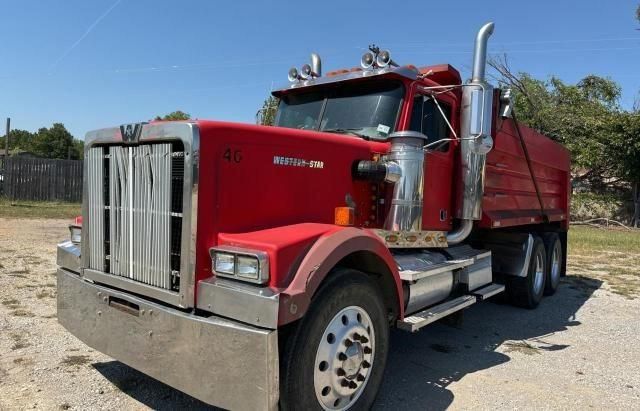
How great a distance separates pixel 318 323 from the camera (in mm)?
3039

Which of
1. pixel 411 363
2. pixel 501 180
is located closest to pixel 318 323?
pixel 411 363

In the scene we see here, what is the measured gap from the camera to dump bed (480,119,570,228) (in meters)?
6.00

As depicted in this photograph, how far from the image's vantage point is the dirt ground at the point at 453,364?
3781 millimetres

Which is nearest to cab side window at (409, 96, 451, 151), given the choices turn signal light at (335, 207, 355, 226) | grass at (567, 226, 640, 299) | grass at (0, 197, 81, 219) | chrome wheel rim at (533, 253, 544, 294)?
turn signal light at (335, 207, 355, 226)

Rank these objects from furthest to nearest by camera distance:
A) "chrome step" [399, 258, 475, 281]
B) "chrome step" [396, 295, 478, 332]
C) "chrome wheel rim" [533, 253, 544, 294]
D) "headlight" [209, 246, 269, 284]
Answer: "chrome wheel rim" [533, 253, 544, 294]
"chrome step" [399, 258, 475, 281]
"chrome step" [396, 295, 478, 332]
"headlight" [209, 246, 269, 284]

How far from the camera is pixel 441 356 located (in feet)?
16.3

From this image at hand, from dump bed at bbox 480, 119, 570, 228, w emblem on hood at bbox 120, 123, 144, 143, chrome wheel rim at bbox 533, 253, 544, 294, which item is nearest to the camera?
w emblem on hood at bbox 120, 123, 144, 143

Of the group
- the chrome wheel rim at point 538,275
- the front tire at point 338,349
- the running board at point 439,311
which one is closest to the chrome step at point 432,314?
the running board at point 439,311

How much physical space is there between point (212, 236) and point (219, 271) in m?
0.25

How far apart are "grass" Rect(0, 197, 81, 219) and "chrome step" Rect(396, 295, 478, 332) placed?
49.8 ft

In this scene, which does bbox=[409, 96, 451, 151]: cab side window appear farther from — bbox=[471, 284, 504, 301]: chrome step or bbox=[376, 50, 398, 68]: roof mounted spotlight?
bbox=[471, 284, 504, 301]: chrome step

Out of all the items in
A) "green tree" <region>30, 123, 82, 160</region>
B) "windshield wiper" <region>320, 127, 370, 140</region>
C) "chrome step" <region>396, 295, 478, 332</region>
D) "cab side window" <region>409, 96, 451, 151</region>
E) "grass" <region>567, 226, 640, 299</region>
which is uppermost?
"green tree" <region>30, 123, 82, 160</region>

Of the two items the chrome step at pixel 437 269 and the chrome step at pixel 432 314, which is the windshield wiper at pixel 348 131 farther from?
the chrome step at pixel 432 314

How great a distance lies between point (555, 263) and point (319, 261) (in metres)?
6.61
